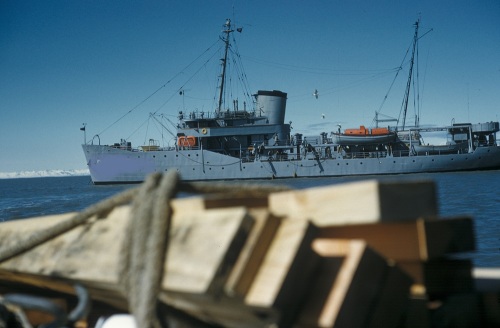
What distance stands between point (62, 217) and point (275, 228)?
0.69 meters

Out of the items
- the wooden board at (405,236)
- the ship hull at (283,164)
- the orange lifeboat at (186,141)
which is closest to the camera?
the wooden board at (405,236)

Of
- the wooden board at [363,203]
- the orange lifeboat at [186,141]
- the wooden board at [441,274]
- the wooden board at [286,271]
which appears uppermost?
the orange lifeboat at [186,141]

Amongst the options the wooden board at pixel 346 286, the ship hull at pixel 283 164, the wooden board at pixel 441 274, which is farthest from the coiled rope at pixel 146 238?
the ship hull at pixel 283 164

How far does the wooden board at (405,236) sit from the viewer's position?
871 mm

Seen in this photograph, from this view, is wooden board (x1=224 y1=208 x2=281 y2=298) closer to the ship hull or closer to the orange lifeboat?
the ship hull

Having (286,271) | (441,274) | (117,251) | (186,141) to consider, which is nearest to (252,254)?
(286,271)

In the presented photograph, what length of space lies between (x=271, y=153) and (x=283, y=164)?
9.27 feet

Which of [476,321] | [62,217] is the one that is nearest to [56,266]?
[62,217]

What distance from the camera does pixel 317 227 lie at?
2.66 ft

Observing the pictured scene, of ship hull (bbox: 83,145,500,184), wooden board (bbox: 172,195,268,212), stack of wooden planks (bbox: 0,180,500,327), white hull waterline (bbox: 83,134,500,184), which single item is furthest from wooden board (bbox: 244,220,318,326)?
white hull waterline (bbox: 83,134,500,184)

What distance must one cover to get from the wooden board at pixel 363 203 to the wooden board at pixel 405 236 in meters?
0.05

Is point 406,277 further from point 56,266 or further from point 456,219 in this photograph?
point 56,266

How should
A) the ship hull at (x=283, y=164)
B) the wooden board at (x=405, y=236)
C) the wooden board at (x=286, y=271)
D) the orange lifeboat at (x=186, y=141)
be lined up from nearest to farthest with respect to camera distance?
the wooden board at (x=286, y=271) < the wooden board at (x=405, y=236) < the ship hull at (x=283, y=164) < the orange lifeboat at (x=186, y=141)

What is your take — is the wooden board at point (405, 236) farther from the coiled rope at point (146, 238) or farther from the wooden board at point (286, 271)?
the coiled rope at point (146, 238)
